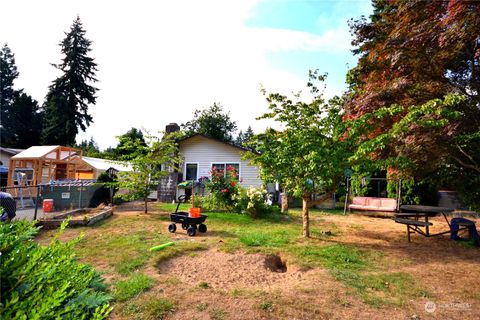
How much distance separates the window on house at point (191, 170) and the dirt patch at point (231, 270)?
12805 millimetres

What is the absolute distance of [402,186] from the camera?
14.4 m

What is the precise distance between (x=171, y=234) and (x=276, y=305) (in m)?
5.05

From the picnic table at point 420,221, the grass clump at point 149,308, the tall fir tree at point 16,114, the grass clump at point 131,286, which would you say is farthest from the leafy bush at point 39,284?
the tall fir tree at point 16,114

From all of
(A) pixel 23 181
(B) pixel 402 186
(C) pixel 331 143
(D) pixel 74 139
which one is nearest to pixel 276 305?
(C) pixel 331 143

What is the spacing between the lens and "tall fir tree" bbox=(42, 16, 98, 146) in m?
37.2

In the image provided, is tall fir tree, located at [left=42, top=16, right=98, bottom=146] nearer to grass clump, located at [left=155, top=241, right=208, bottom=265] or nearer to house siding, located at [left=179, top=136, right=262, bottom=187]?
house siding, located at [left=179, top=136, right=262, bottom=187]

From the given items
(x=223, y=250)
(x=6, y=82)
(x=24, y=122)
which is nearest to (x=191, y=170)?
(x=223, y=250)

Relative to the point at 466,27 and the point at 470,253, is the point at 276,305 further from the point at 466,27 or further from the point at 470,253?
the point at 466,27

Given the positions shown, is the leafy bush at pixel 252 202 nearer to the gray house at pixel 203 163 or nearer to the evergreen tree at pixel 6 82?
the gray house at pixel 203 163

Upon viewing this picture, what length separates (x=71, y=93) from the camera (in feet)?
128

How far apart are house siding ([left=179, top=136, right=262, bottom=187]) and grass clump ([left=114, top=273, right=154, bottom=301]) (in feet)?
45.2

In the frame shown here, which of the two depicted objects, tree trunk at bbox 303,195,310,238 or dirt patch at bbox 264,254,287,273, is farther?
tree trunk at bbox 303,195,310,238

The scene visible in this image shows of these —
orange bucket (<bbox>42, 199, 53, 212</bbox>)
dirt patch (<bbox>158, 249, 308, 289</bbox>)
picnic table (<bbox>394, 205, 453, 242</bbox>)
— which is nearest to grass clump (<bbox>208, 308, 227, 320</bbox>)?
dirt patch (<bbox>158, 249, 308, 289</bbox>)

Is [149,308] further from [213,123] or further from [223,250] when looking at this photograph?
[213,123]
